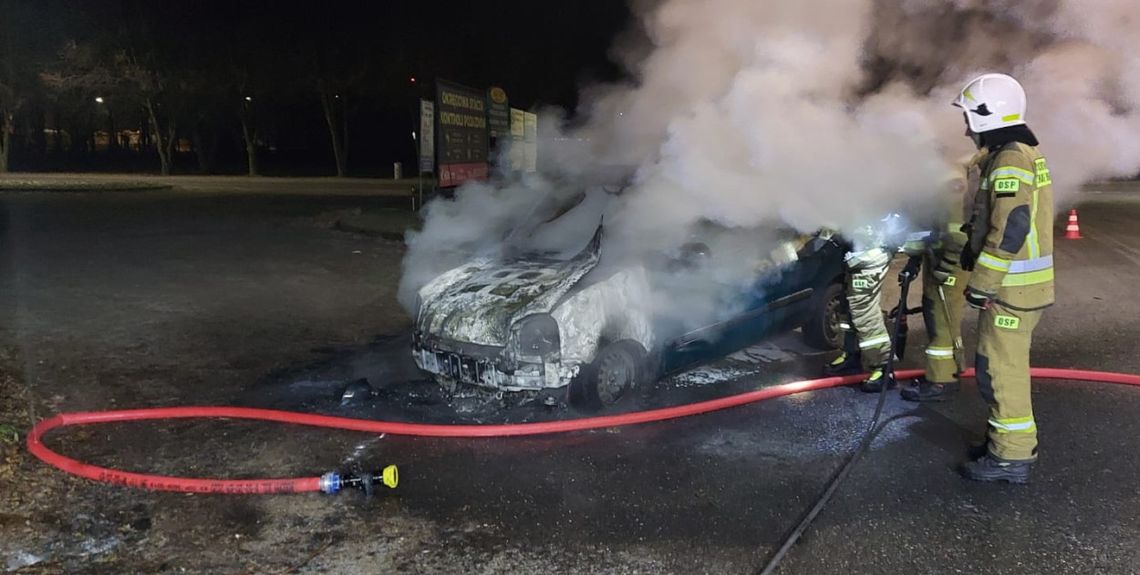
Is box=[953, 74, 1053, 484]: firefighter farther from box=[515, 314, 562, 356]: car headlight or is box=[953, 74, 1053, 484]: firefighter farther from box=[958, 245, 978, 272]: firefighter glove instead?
box=[515, 314, 562, 356]: car headlight

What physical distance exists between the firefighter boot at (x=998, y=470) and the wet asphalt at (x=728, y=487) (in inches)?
2.6

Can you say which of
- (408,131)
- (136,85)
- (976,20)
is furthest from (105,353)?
(408,131)

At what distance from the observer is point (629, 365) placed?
5375 millimetres

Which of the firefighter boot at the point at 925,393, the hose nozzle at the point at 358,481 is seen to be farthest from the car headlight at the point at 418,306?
the firefighter boot at the point at 925,393

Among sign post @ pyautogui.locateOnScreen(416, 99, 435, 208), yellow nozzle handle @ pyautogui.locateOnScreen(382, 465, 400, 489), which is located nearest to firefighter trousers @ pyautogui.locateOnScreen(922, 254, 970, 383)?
yellow nozzle handle @ pyautogui.locateOnScreen(382, 465, 400, 489)

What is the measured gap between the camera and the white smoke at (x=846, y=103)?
17.2 ft

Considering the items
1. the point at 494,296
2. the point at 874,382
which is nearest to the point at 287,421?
the point at 494,296

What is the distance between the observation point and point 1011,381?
423 centimetres

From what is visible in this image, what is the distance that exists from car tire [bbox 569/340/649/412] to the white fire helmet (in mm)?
2423

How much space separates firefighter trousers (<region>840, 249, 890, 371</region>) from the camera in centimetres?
571

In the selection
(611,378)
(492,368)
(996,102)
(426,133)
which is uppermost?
(426,133)

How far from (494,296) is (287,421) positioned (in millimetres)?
1537

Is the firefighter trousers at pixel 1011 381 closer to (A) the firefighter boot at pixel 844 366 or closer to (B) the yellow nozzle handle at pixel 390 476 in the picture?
(A) the firefighter boot at pixel 844 366

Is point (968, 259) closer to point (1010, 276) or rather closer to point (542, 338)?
point (1010, 276)
